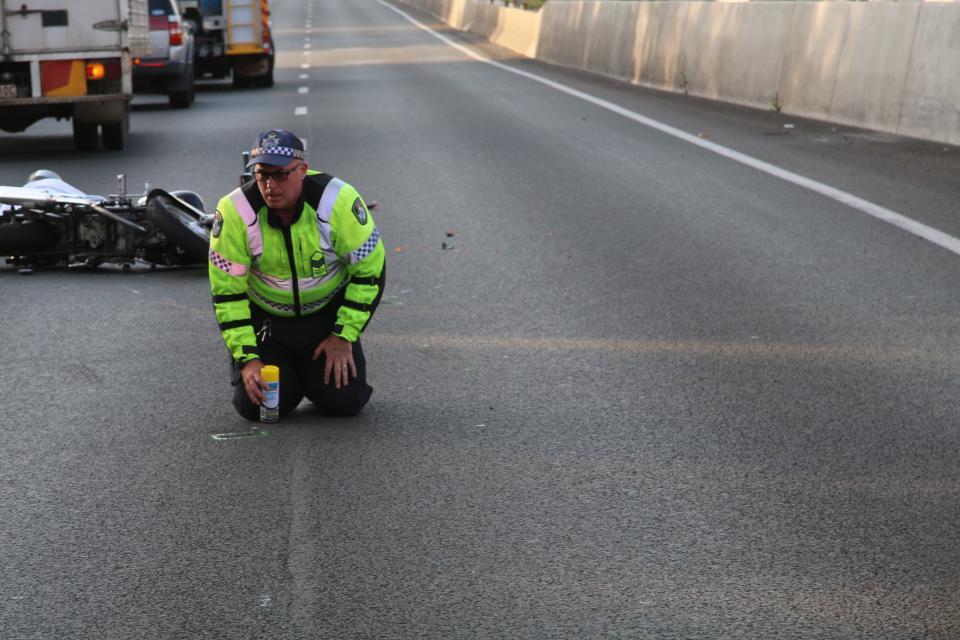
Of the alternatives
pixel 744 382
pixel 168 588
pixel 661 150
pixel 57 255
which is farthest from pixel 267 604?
pixel 661 150

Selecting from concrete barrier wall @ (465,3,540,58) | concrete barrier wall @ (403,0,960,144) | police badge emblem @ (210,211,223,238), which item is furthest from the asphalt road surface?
concrete barrier wall @ (465,3,540,58)

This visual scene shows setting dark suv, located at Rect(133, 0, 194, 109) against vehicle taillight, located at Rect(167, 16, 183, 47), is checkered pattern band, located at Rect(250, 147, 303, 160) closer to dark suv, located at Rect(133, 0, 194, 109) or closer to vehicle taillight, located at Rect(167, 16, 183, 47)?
dark suv, located at Rect(133, 0, 194, 109)

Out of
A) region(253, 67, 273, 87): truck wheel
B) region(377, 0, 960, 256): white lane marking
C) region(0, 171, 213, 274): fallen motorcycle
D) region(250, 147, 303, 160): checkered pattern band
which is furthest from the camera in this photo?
region(253, 67, 273, 87): truck wheel

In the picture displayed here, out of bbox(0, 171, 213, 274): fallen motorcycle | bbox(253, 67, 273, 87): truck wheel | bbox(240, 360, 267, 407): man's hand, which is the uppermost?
bbox(240, 360, 267, 407): man's hand

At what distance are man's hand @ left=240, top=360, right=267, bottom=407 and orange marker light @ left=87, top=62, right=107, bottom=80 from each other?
35.2 feet

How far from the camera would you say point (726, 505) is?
17.1 ft

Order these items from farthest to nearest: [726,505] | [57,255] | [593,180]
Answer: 1. [593,180]
2. [57,255]
3. [726,505]

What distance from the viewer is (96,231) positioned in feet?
32.3

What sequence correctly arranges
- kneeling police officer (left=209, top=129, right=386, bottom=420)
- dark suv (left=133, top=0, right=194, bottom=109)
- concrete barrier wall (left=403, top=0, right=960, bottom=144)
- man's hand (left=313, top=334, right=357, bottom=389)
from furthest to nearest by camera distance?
dark suv (left=133, top=0, right=194, bottom=109) → concrete barrier wall (left=403, top=0, right=960, bottom=144) → man's hand (left=313, top=334, right=357, bottom=389) → kneeling police officer (left=209, top=129, right=386, bottom=420)

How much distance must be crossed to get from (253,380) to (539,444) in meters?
1.10

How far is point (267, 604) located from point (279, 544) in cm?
51

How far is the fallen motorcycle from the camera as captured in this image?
9719 mm

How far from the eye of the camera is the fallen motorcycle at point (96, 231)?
9.72 meters

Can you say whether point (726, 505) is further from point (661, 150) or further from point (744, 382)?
point (661, 150)
